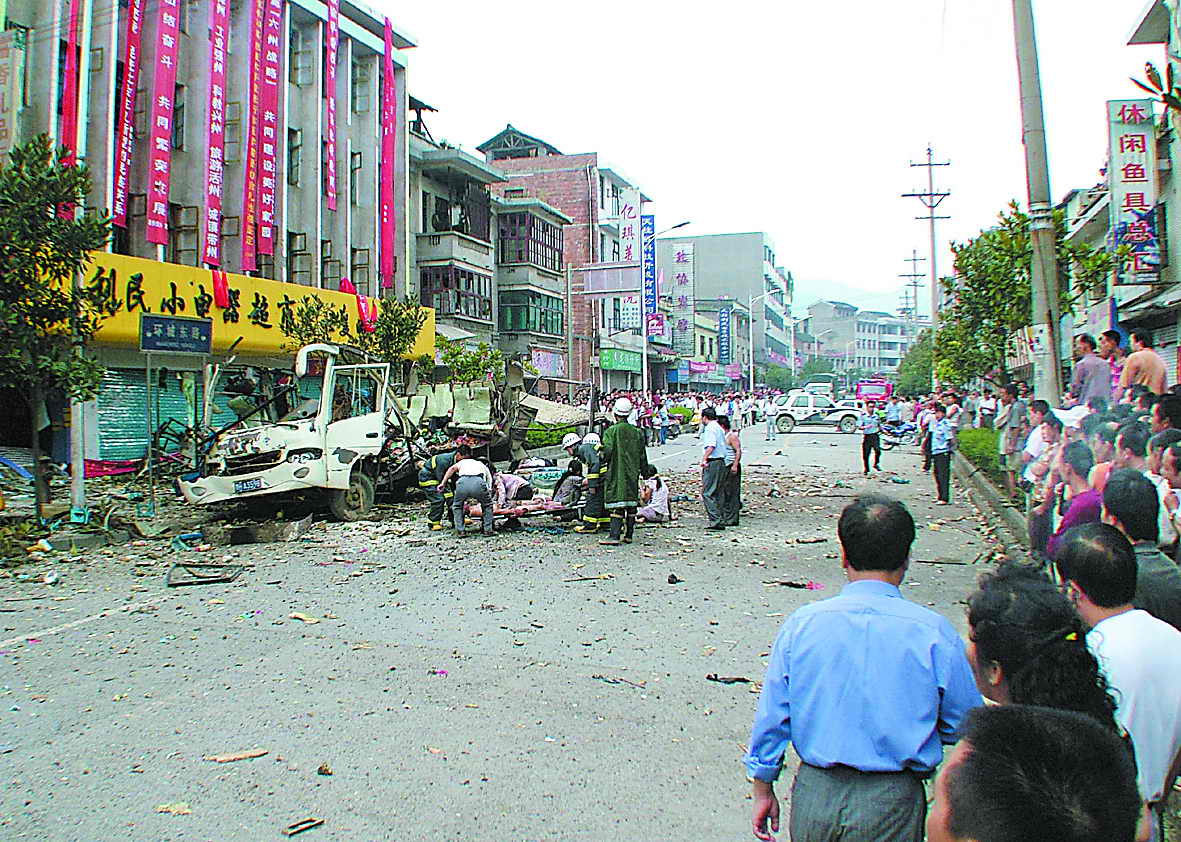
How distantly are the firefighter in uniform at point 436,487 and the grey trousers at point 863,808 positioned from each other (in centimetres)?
1065

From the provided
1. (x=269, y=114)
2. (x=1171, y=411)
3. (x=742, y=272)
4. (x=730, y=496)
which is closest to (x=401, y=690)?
(x=1171, y=411)

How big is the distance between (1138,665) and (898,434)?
3161cm

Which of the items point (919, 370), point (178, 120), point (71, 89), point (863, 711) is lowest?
point (863, 711)

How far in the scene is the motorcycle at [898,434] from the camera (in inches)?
1296

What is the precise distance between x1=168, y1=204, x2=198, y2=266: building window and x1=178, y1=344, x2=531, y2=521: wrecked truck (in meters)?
9.44

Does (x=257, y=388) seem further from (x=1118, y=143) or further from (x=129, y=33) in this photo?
(x=1118, y=143)

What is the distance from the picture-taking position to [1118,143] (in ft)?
58.9

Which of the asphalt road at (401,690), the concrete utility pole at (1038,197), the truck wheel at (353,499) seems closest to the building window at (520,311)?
the truck wheel at (353,499)

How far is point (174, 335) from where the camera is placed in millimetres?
12938

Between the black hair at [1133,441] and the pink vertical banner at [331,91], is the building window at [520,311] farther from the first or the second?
the black hair at [1133,441]

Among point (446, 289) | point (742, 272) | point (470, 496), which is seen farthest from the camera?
point (742, 272)

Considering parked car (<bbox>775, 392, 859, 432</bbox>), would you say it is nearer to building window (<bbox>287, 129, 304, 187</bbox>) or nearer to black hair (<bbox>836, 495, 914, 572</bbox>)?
building window (<bbox>287, 129, 304, 187</bbox>)

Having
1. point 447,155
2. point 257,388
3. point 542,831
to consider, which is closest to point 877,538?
point 542,831

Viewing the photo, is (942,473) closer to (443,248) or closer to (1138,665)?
(1138,665)
